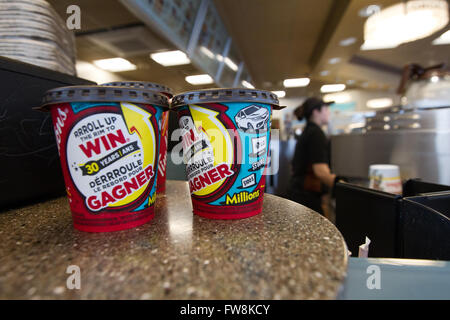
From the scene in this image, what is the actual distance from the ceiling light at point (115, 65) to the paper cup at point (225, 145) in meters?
1.42

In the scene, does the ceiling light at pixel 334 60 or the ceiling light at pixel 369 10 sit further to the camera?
the ceiling light at pixel 334 60

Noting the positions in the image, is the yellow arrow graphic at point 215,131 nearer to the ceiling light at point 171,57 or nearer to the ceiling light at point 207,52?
the ceiling light at point 171,57

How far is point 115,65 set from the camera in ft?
5.82

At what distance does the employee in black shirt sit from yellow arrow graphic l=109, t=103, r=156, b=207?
164 centimetres

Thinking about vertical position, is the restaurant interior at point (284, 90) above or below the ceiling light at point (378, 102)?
below

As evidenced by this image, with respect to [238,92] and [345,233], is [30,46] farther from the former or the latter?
[345,233]

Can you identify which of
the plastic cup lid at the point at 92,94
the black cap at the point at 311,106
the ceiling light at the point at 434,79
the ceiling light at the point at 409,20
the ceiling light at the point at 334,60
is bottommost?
the plastic cup lid at the point at 92,94

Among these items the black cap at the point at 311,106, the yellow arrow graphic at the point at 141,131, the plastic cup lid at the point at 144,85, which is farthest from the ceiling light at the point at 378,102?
the yellow arrow graphic at the point at 141,131

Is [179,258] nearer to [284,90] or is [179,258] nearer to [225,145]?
[225,145]

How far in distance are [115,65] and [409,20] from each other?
8.17 ft

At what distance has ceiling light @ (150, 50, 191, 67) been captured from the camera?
5.74 ft

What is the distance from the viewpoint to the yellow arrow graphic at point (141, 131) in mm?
379

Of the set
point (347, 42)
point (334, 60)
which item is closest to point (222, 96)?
point (347, 42)
